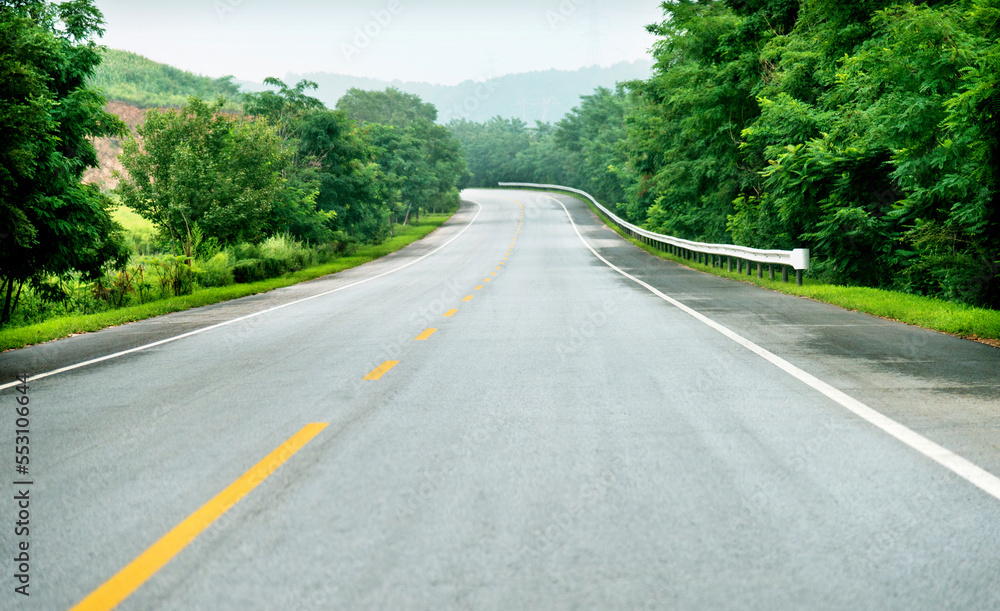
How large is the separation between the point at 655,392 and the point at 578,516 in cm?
347

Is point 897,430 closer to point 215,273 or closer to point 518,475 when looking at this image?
point 518,475

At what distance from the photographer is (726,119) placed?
3534 centimetres

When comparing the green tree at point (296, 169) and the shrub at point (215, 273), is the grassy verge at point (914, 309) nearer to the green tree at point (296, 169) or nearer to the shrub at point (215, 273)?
the shrub at point (215, 273)

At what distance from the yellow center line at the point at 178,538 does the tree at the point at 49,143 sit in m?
8.78

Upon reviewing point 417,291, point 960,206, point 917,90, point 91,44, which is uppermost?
point 91,44

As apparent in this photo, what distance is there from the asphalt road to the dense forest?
4.61m

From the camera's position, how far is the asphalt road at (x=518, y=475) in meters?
3.61

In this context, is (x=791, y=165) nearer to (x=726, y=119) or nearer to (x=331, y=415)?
(x=726, y=119)

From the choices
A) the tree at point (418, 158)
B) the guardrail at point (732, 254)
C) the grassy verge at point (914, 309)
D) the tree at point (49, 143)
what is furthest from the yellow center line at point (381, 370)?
the tree at point (418, 158)

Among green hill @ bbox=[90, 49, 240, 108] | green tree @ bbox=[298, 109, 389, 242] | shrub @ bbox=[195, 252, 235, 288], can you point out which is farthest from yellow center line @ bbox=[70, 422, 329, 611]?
green hill @ bbox=[90, 49, 240, 108]

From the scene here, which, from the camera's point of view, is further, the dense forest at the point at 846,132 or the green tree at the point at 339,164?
the green tree at the point at 339,164

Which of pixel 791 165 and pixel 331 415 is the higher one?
pixel 791 165

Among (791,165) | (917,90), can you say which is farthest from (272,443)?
(791,165)

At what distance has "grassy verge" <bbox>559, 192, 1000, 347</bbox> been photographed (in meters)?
11.7
